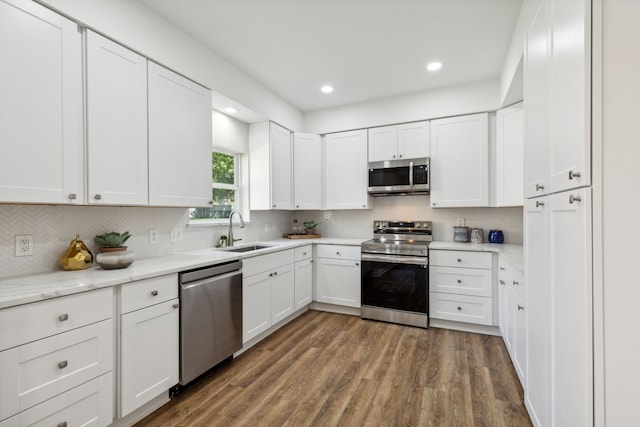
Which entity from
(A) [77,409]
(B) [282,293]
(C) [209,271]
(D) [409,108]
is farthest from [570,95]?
(B) [282,293]

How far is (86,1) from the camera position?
1.75m

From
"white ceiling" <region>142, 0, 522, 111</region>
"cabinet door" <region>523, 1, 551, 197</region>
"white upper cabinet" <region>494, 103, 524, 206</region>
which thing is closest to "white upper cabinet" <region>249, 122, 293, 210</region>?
"white ceiling" <region>142, 0, 522, 111</region>

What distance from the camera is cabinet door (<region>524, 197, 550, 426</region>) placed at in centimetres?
143

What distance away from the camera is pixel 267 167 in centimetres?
359

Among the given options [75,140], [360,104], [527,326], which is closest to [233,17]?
[75,140]

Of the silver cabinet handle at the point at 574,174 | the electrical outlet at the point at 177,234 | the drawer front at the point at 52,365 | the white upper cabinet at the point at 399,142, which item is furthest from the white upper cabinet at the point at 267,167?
the silver cabinet handle at the point at 574,174

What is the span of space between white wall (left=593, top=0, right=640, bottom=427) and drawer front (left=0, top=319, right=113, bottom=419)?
85.0 inches

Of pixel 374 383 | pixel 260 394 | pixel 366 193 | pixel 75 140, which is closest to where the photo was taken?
pixel 75 140

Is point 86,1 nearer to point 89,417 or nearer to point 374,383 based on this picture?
point 89,417

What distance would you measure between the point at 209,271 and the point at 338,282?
187cm

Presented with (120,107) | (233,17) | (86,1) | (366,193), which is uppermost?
(233,17)

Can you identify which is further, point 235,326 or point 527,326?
point 235,326

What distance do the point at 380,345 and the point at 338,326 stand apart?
62 cm

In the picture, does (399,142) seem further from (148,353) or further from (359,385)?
(148,353)
